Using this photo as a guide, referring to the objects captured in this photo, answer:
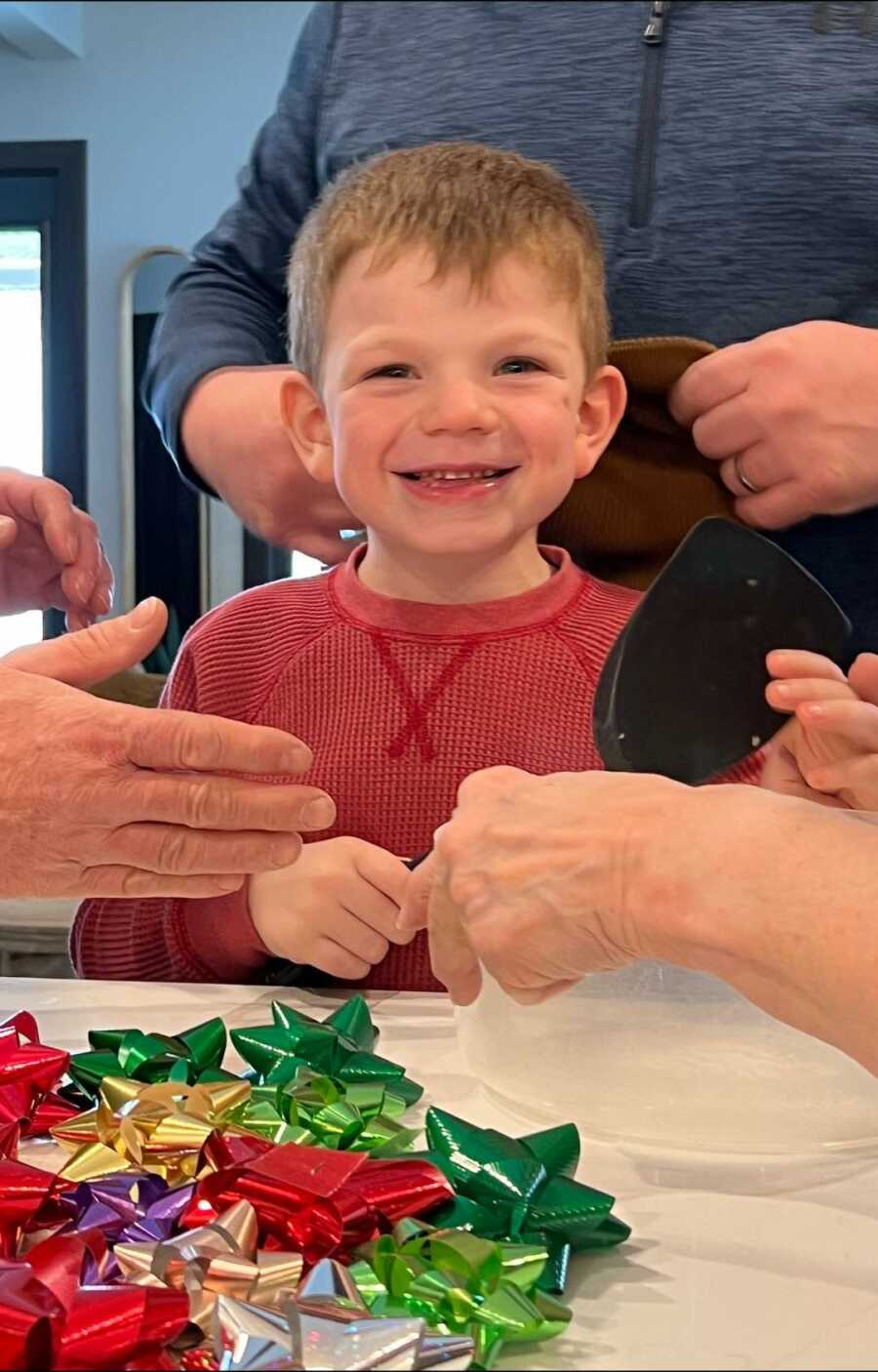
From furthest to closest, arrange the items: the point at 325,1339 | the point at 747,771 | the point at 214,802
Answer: the point at 747,771 → the point at 214,802 → the point at 325,1339

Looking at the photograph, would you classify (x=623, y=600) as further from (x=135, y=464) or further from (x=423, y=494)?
(x=135, y=464)

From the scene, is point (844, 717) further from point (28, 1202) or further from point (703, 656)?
point (28, 1202)

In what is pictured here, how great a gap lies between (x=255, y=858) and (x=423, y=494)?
0.28m

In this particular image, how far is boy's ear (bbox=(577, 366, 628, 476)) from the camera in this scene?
36.1 inches

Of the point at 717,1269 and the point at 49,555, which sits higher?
the point at 49,555

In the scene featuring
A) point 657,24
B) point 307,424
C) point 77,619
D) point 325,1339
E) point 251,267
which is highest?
point 657,24

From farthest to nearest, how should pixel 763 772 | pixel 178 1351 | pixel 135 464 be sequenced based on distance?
pixel 135 464 → pixel 763 772 → pixel 178 1351

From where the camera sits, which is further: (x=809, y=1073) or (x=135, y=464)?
(x=135, y=464)

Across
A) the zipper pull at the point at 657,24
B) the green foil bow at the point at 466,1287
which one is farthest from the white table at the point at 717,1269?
the zipper pull at the point at 657,24

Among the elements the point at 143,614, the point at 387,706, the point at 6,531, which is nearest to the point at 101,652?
the point at 143,614

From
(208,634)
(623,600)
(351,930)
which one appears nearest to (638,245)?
(623,600)

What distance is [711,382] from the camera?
0.90m

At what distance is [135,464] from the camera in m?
1.08

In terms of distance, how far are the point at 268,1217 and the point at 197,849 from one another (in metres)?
0.19
